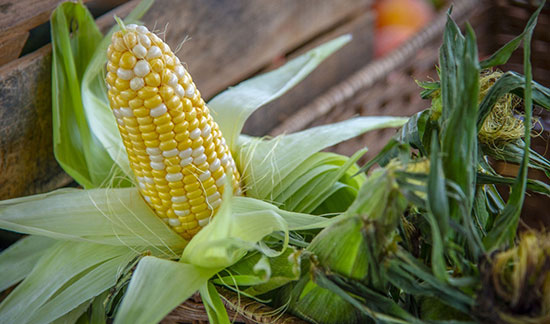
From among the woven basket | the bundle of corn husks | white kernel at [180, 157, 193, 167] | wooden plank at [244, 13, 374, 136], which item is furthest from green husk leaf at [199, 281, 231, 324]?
wooden plank at [244, 13, 374, 136]

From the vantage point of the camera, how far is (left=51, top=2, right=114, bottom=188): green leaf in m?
0.61

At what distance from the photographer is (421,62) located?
3.13 ft

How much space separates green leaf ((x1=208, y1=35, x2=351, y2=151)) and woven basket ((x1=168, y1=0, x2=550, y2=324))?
0.13 meters

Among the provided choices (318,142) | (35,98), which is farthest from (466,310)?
(35,98)

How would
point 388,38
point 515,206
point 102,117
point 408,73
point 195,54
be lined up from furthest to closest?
point 388,38
point 408,73
point 195,54
point 102,117
point 515,206

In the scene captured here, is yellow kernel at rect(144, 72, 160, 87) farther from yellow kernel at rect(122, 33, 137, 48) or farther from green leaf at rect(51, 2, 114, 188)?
green leaf at rect(51, 2, 114, 188)

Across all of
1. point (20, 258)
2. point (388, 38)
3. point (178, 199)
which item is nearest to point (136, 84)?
point (178, 199)

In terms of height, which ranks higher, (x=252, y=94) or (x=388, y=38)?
(x=252, y=94)

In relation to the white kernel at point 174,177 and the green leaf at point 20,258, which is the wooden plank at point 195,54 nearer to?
the green leaf at point 20,258

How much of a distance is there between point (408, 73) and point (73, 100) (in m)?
0.55

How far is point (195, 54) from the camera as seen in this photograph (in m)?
0.82

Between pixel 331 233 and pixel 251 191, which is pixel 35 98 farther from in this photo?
pixel 331 233

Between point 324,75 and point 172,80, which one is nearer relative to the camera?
point 172,80

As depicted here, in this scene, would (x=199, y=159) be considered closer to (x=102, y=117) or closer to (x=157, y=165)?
(x=157, y=165)
